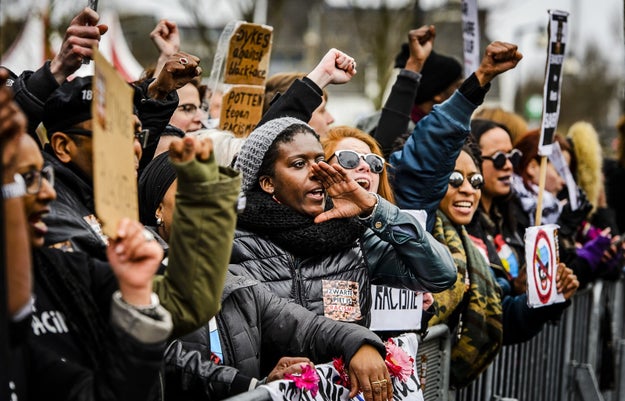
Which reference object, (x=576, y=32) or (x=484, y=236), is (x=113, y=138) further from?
(x=576, y=32)

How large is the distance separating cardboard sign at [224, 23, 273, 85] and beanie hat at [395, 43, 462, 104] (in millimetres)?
1067

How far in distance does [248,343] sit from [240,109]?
2920 millimetres

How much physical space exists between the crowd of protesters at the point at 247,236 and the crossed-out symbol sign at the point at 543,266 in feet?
0.53

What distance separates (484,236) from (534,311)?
1.79 ft

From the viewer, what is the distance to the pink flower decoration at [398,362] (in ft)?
13.1

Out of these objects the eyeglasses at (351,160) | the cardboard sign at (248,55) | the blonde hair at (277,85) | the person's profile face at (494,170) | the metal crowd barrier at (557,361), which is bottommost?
the metal crowd barrier at (557,361)

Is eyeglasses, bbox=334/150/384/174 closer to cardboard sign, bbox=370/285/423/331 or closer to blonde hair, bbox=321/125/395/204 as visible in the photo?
blonde hair, bbox=321/125/395/204

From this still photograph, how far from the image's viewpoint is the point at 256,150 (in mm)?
4562

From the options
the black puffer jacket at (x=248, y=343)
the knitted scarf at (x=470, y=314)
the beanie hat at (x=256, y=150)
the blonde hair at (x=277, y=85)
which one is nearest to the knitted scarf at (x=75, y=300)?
the black puffer jacket at (x=248, y=343)

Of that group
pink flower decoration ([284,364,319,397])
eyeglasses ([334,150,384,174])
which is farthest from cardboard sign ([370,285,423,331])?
pink flower decoration ([284,364,319,397])

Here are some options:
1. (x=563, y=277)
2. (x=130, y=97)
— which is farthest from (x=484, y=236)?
(x=130, y=97)

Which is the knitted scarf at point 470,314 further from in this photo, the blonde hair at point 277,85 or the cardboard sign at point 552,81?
the blonde hair at point 277,85

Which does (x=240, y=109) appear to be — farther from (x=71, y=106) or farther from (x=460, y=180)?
(x=71, y=106)

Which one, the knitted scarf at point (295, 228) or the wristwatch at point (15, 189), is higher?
the wristwatch at point (15, 189)
